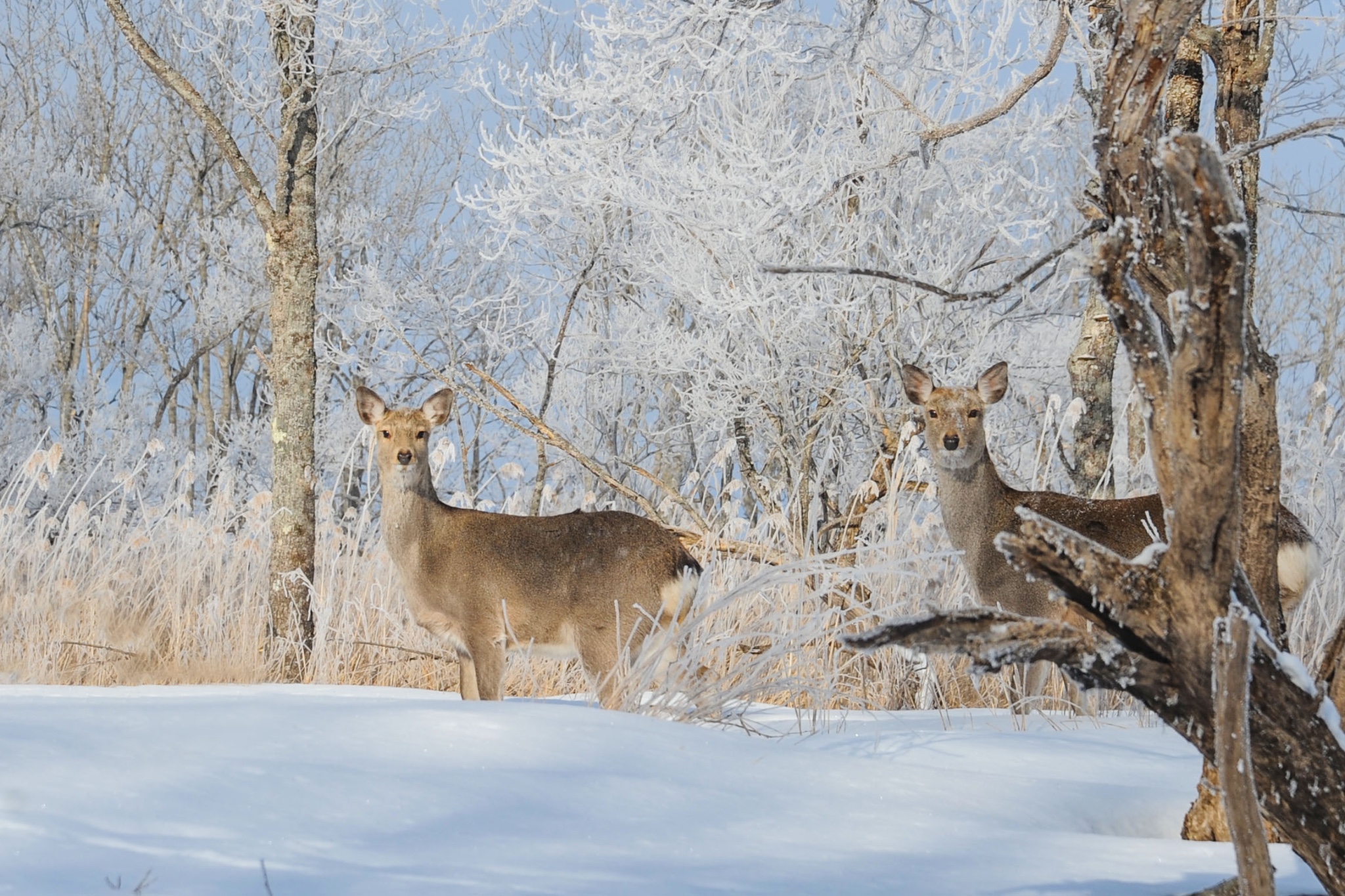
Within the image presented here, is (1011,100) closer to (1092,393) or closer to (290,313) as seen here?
(290,313)

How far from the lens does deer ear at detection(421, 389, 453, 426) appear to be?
21.0 feet

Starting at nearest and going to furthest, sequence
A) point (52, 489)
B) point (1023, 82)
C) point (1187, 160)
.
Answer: point (1187, 160) < point (1023, 82) < point (52, 489)

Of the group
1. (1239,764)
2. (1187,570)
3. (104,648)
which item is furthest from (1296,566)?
(104,648)

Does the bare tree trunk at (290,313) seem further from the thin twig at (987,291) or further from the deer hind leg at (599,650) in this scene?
the thin twig at (987,291)

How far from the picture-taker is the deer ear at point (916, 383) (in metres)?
6.52

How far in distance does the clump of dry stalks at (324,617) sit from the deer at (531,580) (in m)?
0.18

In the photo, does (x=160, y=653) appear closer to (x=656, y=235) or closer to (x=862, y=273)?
(x=656, y=235)

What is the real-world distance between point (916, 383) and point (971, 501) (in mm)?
610

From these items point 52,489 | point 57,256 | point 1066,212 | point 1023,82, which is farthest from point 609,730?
point 57,256

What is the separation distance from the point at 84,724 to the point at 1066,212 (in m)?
19.1

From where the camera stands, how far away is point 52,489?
710 inches

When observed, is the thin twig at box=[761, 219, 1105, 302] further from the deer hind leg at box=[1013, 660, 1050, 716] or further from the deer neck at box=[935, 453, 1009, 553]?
the deer neck at box=[935, 453, 1009, 553]

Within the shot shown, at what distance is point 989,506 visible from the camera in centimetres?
655

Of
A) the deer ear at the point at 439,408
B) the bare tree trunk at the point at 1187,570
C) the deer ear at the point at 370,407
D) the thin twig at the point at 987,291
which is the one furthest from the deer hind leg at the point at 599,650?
the bare tree trunk at the point at 1187,570
